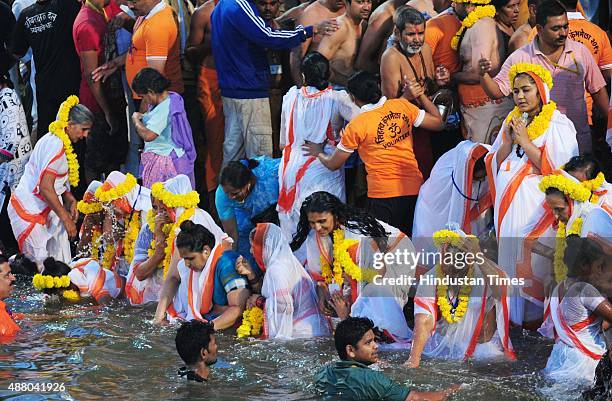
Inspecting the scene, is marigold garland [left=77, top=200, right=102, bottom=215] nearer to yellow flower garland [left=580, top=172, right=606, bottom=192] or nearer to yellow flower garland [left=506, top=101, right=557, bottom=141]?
yellow flower garland [left=506, top=101, right=557, bottom=141]

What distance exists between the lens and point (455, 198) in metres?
9.73

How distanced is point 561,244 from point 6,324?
13.9 feet

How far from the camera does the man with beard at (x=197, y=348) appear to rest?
838 centimetres

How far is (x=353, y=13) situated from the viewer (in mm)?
10789

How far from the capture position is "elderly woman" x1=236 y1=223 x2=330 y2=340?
379 inches

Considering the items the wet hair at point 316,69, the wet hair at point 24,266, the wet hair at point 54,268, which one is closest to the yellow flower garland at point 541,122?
the wet hair at point 316,69

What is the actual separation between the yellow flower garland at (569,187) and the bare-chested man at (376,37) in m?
2.61

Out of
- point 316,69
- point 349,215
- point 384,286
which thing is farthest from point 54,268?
point 384,286

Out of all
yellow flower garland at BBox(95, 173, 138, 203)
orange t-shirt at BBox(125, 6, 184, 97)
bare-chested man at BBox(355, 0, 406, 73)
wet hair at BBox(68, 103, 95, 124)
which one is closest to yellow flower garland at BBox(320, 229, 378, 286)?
bare-chested man at BBox(355, 0, 406, 73)

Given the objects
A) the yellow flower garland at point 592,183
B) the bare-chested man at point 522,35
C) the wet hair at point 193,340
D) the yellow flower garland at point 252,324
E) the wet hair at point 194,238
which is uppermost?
the bare-chested man at point 522,35

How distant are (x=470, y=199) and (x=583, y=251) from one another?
155cm

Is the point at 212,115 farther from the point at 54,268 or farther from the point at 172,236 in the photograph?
the point at 54,268

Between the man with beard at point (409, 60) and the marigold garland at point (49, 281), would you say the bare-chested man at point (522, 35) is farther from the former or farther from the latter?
the marigold garland at point (49, 281)

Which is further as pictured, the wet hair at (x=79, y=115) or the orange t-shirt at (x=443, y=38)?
A: the wet hair at (x=79, y=115)
